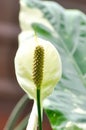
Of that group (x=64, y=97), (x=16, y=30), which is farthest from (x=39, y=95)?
(x=16, y=30)

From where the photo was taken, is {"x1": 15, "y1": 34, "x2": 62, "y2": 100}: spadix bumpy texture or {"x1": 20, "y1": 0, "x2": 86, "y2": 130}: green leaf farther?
{"x1": 20, "y1": 0, "x2": 86, "y2": 130}: green leaf

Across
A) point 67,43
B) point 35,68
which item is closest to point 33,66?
point 35,68

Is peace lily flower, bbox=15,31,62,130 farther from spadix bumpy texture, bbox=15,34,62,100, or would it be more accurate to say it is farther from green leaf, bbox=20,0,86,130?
green leaf, bbox=20,0,86,130

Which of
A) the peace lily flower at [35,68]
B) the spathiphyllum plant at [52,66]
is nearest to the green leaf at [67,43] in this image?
the spathiphyllum plant at [52,66]

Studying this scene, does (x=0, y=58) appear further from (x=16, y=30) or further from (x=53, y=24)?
(x=53, y=24)

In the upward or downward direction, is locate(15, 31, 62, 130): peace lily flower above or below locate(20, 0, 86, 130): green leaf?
above

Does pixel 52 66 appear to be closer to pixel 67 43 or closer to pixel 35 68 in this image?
pixel 35 68

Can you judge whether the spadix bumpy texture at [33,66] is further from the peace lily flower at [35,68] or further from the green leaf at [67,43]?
the green leaf at [67,43]

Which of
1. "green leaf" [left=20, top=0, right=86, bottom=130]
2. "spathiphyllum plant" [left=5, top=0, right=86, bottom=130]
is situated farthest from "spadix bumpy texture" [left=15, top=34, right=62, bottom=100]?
"green leaf" [left=20, top=0, right=86, bottom=130]
